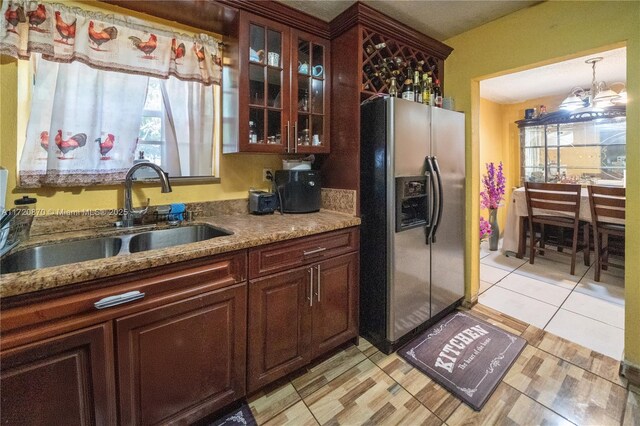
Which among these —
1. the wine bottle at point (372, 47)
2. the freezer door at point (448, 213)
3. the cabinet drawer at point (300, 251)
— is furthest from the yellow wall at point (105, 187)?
the freezer door at point (448, 213)

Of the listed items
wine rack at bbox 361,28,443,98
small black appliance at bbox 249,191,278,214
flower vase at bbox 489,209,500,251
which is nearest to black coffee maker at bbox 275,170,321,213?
small black appliance at bbox 249,191,278,214

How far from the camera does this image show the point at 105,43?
1.54 meters

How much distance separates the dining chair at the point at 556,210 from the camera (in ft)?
9.95

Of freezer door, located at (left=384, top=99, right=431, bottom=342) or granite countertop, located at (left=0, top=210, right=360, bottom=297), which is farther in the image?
freezer door, located at (left=384, top=99, right=431, bottom=342)

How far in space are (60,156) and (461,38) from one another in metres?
2.87

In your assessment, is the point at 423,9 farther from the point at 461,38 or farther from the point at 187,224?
the point at 187,224

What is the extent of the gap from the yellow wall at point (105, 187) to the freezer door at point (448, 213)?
122 cm

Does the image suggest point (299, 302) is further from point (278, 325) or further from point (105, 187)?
point (105, 187)

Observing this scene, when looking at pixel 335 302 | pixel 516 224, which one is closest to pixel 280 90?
pixel 335 302

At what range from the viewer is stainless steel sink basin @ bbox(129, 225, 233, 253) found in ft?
5.02

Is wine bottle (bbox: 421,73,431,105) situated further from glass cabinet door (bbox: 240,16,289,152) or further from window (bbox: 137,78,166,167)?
window (bbox: 137,78,166,167)

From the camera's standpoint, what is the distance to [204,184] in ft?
6.28

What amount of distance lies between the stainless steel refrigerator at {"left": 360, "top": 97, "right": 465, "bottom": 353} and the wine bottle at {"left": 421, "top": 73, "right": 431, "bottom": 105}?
0.48 feet

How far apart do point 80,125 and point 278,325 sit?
4.86 ft
